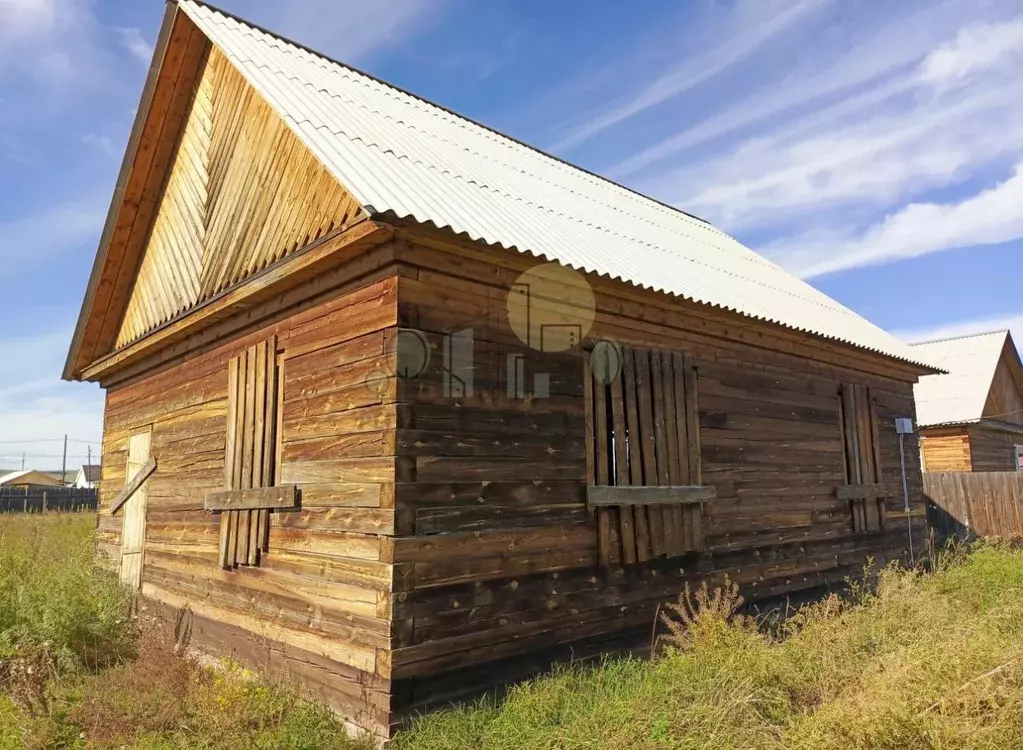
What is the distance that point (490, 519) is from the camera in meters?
6.04

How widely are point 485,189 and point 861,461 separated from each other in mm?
7040

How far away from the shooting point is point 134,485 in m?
10.0

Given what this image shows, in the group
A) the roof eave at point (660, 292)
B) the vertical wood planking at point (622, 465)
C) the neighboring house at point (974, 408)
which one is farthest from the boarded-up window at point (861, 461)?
the neighboring house at point (974, 408)

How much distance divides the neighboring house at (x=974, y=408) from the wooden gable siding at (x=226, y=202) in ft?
68.3

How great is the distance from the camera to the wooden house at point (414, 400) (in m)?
5.73

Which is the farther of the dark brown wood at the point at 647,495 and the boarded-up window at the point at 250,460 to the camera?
the boarded-up window at the point at 250,460

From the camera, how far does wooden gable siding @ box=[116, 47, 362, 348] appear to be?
6609 mm

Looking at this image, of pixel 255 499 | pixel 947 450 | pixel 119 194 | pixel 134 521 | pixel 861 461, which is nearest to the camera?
pixel 255 499

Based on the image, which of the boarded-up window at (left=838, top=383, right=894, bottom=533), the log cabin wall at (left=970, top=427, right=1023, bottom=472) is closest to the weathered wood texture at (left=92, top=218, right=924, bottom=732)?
the boarded-up window at (left=838, top=383, right=894, bottom=533)

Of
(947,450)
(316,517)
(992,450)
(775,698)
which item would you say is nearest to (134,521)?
(316,517)

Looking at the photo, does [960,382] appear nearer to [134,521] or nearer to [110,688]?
[134,521]

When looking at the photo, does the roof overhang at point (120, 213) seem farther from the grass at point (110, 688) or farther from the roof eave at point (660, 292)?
the roof eave at point (660, 292)

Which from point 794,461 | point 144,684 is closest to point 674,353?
point 794,461

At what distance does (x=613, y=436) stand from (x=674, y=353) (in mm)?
1397
